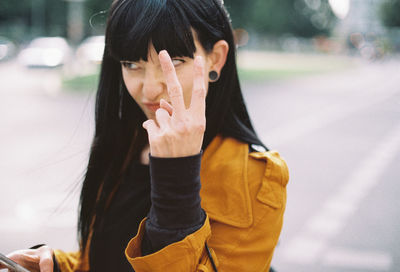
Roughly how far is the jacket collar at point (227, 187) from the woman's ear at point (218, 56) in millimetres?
257

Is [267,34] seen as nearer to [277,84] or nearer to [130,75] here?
[277,84]

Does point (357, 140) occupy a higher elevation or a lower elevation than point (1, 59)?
higher

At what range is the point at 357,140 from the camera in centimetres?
783

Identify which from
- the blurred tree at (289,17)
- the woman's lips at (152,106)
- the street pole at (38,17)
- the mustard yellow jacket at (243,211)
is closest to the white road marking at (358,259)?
the mustard yellow jacket at (243,211)

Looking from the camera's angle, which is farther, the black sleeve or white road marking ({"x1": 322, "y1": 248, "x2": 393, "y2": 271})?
white road marking ({"x1": 322, "y1": 248, "x2": 393, "y2": 271})

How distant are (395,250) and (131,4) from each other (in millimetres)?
3399

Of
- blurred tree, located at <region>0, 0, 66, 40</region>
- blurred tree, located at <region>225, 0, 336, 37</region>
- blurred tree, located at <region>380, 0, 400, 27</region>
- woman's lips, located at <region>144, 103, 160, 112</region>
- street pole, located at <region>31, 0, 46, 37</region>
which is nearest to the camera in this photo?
woman's lips, located at <region>144, 103, 160, 112</region>

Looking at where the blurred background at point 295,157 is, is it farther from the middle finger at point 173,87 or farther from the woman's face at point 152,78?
the middle finger at point 173,87

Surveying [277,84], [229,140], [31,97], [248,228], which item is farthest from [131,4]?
[277,84]

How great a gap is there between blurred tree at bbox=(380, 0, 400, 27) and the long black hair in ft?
182

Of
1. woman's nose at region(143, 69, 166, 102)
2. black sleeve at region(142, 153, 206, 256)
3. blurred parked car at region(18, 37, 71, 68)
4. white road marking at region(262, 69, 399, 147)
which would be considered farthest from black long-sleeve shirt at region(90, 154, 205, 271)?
blurred parked car at region(18, 37, 71, 68)

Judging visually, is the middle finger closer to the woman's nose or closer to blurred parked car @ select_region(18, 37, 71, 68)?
the woman's nose

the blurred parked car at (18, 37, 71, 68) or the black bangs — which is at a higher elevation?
the black bangs

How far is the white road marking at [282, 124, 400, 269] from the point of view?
145 inches
